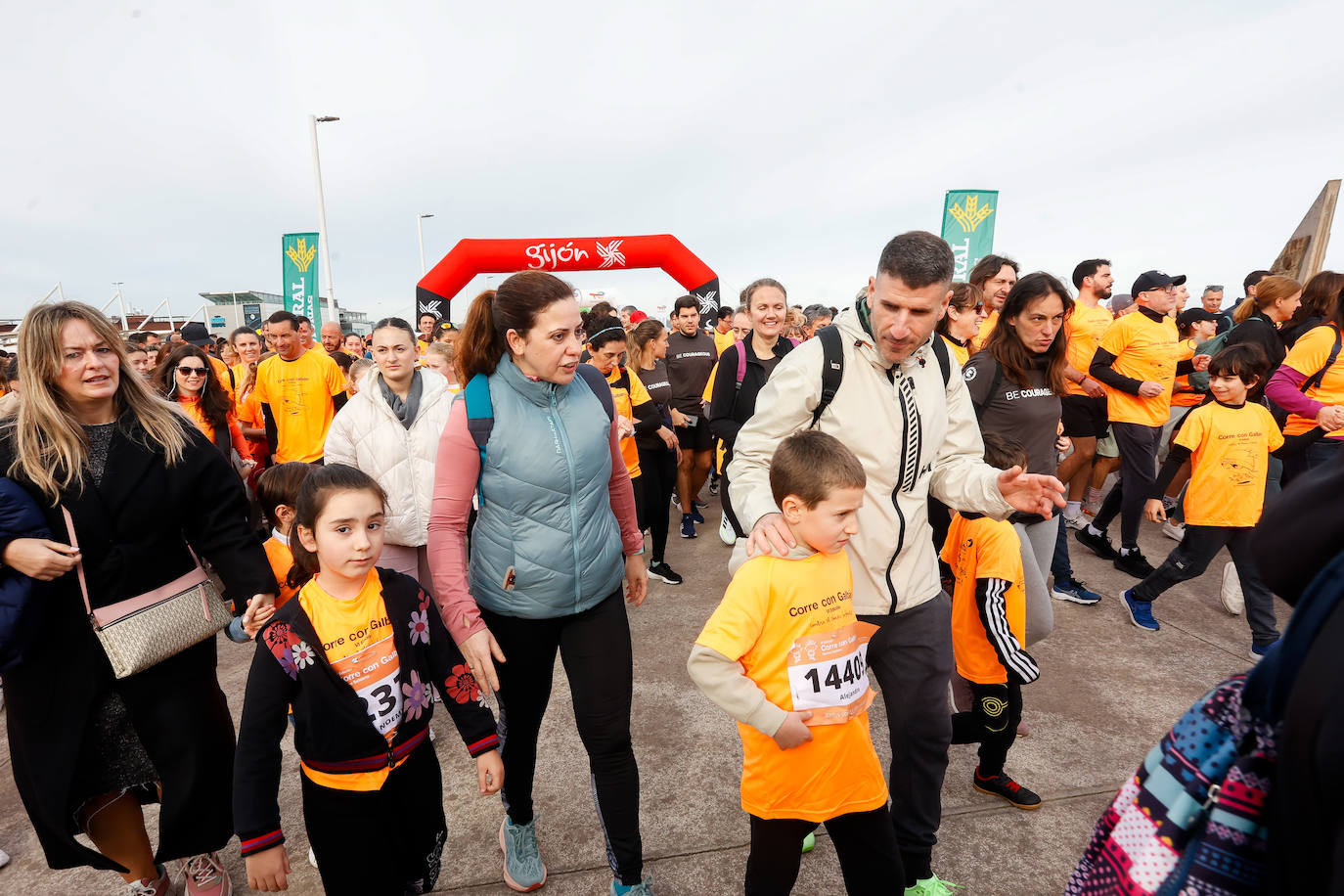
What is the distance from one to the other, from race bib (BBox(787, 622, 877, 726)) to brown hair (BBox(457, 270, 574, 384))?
1.33 metres

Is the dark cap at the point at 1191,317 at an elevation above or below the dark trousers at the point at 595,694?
above

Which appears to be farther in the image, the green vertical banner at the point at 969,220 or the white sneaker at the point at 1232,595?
the green vertical banner at the point at 969,220

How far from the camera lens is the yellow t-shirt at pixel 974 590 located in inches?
103

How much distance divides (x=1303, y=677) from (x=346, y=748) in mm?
2108

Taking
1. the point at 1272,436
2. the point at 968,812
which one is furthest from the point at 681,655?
the point at 1272,436

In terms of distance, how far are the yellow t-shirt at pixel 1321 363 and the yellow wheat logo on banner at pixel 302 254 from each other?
16.6 meters

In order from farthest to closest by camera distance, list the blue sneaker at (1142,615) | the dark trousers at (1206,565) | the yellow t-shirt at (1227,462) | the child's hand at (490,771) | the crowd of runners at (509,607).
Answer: the blue sneaker at (1142,615)
the yellow t-shirt at (1227,462)
the dark trousers at (1206,565)
the child's hand at (490,771)
the crowd of runners at (509,607)

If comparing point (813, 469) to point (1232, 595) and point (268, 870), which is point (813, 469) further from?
point (1232, 595)

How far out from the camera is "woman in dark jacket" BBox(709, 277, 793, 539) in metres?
4.62

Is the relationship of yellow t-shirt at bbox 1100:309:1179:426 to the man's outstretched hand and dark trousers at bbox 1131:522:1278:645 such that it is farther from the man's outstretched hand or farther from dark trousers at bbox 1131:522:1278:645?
the man's outstretched hand

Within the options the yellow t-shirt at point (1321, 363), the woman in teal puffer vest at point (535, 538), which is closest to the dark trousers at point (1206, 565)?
the yellow t-shirt at point (1321, 363)

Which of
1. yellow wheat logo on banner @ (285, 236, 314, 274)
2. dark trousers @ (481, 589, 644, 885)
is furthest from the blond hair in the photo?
yellow wheat logo on banner @ (285, 236, 314, 274)

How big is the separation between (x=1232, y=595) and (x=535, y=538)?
5084mm

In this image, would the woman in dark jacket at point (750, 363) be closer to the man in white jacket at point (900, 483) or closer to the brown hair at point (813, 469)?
the man in white jacket at point (900, 483)
